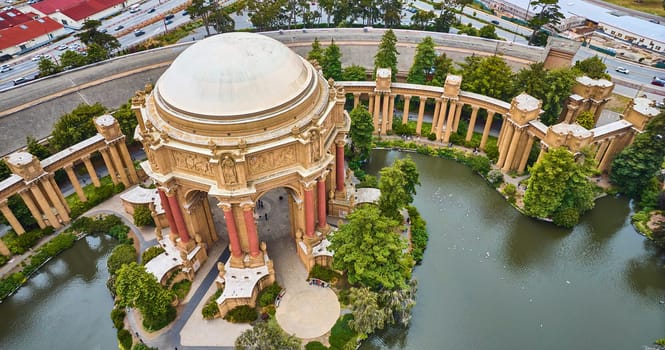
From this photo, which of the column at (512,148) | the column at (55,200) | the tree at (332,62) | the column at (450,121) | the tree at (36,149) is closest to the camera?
Answer: the column at (55,200)

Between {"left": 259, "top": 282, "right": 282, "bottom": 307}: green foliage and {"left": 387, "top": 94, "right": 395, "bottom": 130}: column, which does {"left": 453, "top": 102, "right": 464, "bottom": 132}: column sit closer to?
{"left": 387, "top": 94, "right": 395, "bottom": 130}: column

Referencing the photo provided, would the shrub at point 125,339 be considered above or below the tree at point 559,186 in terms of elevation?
below

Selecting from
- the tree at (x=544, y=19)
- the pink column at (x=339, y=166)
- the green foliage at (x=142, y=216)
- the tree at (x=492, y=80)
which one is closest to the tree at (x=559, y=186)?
the tree at (x=492, y=80)

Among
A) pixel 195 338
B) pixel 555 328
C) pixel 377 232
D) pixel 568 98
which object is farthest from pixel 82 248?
pixel 568 98

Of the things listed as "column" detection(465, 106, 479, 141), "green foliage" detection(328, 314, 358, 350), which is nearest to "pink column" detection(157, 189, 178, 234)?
"green foliage" detection(328, 314, 358, 350)

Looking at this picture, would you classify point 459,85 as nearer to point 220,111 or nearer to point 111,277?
point 220,111

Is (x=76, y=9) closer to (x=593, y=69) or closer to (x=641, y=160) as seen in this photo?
(x=593, y=69)

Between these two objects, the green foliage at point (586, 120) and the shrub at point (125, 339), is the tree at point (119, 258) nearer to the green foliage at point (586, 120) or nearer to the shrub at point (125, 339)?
the shrub at point (125, 339)
